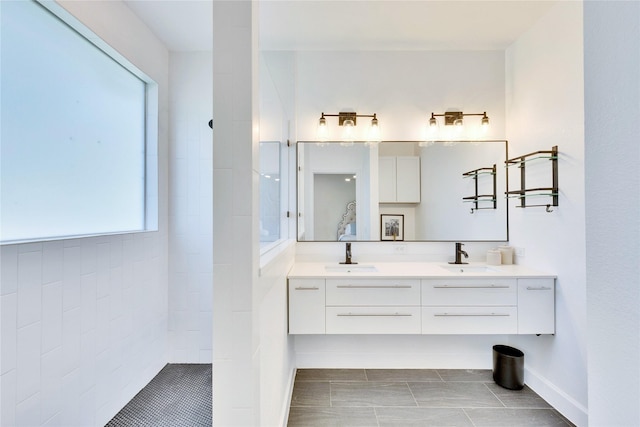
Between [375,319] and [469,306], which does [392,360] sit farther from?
[469,306]

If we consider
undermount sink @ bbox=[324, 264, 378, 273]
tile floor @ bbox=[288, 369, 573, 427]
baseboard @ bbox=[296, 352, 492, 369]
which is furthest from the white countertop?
tile floor @ bbox=[288, 369, 573, 427]

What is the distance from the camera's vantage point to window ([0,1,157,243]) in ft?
4.75

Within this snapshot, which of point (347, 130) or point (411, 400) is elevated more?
point (347, 130)

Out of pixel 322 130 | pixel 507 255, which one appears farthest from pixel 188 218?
pixel 507 255

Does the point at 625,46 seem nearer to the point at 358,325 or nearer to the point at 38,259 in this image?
the point at 358,325

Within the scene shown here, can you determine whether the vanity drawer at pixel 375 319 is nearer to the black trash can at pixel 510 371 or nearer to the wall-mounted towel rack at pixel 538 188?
the black trash can at pixel 510 371

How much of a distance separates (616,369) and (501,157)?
255 centimetres

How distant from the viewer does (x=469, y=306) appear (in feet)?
7.12

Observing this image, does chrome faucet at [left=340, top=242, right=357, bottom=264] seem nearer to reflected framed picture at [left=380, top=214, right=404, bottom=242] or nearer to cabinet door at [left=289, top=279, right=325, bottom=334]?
reflected framed picture at [left=380, top=214, right=404, bottom=242]

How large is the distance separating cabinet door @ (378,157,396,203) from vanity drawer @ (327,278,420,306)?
0.89 meters

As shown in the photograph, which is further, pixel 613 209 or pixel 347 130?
pixel 347 130

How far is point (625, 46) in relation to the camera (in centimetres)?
54

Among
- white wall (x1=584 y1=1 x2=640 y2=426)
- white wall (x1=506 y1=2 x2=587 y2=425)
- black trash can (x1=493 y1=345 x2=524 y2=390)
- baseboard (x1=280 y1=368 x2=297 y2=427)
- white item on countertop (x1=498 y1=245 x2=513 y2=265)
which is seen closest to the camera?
white wall (x1=584 y1=1 x2=640 y2=426)

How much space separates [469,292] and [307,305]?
120 centimetres
